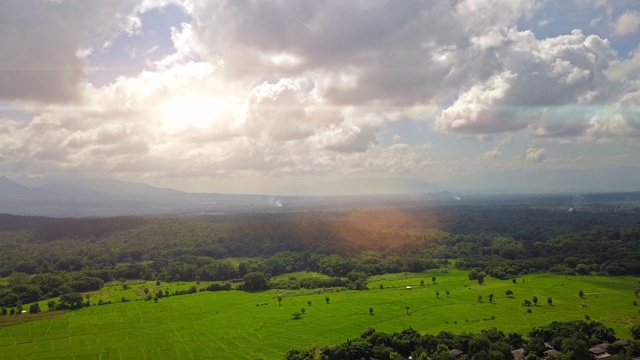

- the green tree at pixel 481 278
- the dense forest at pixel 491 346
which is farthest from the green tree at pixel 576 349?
the green tree at pixel 481 278

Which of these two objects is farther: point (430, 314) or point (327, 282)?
point (327, 282)

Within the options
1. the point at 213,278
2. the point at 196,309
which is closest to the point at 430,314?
the point at 196,309

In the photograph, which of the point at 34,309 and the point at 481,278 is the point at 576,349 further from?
the point at 34,309

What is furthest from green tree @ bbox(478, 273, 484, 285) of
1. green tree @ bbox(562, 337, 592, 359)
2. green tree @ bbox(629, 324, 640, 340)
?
Answer: green tree @ bbox(562, 337, 592, 359)

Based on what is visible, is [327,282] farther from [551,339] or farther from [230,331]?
[551,339]

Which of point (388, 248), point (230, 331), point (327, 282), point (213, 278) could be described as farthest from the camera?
point (388, 248)

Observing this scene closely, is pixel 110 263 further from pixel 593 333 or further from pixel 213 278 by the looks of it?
pixel 593 333

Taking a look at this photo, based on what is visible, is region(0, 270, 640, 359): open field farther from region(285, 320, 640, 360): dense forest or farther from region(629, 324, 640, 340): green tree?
region(285, 320, 640, 360): dense forest

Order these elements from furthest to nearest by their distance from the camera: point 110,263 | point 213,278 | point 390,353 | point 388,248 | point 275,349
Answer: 1. point 388,248
2. point 110,263
3. point 213,278
4. point 275,349
5. point 390,353
